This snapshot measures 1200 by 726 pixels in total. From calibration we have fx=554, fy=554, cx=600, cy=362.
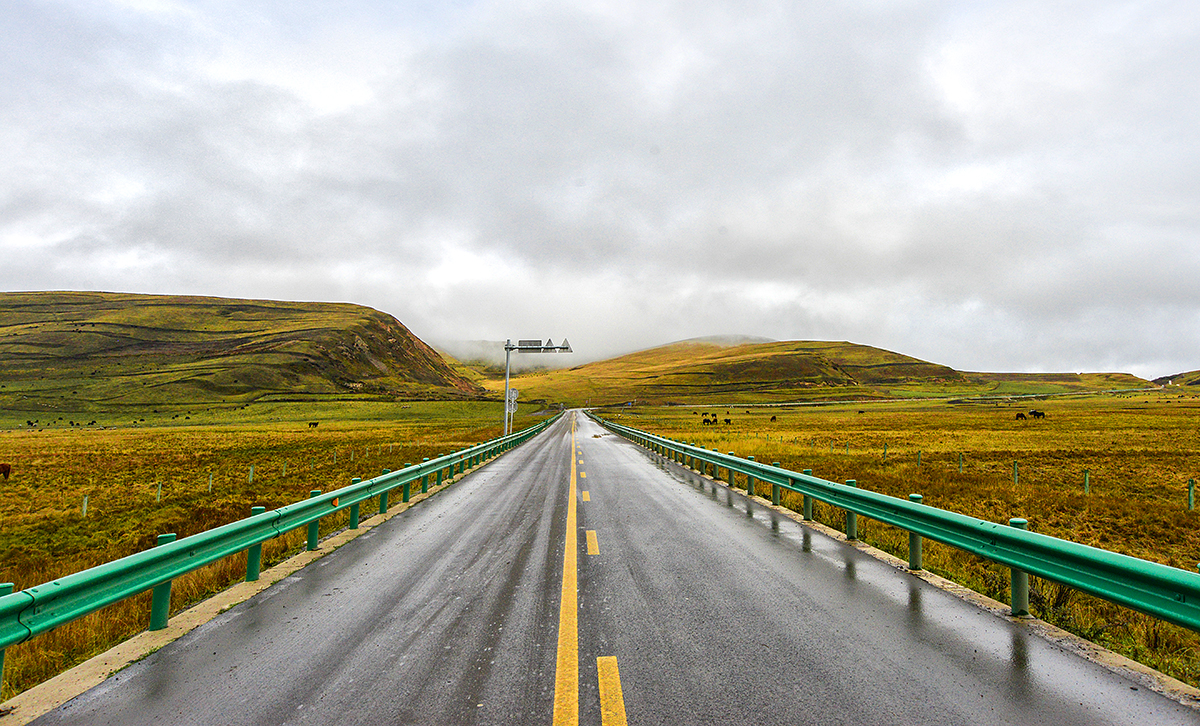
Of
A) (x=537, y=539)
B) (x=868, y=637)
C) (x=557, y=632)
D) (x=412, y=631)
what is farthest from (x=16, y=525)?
(x=868, y=637)

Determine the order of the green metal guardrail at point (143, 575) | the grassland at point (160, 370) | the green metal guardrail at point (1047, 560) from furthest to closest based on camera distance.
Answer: the grassland at point (160, 370) < the green metal guardrail at point (1047, 560) < the green metal guardrail at point (143, 575)

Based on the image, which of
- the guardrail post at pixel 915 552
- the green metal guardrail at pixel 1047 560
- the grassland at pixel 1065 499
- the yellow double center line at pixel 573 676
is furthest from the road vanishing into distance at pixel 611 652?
the grassland at pixel 1065 499

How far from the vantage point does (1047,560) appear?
15.0 feet

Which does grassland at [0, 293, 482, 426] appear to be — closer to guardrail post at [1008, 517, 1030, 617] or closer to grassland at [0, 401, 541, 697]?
grassland at [0, 401, 541, 697]

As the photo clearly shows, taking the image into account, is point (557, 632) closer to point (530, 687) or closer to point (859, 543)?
point (530, 687)

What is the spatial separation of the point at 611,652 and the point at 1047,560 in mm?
3677

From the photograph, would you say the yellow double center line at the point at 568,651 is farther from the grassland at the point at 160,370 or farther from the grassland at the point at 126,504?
the grassland at the point at 160,370

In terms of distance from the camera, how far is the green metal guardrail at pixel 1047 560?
359 centimetres

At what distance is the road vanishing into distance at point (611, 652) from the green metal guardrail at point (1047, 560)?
1.72 ft

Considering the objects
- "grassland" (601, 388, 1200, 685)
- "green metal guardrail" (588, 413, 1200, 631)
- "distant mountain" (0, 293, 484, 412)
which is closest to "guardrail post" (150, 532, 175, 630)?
"green metal guardrail" (588, 413, 1200, 631)

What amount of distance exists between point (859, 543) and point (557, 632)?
5.35 m

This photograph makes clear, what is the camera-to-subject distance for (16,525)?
13.9 meters

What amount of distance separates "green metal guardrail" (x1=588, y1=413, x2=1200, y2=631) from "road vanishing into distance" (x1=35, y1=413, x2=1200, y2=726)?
0.52 m

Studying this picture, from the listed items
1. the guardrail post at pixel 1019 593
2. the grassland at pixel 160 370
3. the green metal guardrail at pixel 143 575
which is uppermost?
the grassland at pixel 160 370
